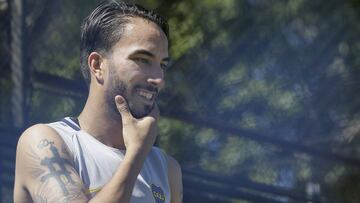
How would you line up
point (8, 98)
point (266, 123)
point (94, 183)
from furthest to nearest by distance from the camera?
point (266, 123), point (8, 98), point (94, 183)

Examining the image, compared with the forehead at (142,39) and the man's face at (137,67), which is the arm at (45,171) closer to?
the man's face at (137,67)

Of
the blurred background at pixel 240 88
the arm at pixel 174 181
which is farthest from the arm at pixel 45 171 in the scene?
the blurred background at pixel 240 88

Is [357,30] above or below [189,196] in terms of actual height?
above

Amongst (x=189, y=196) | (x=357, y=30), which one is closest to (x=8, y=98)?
(x=189, y=196)

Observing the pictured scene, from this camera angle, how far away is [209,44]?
6160 millimetres

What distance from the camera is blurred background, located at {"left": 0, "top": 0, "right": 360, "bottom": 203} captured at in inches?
217

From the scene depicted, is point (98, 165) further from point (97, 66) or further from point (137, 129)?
point (97, 66)

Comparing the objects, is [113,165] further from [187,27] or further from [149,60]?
[187,27]

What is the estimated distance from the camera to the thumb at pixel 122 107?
9.18 ft

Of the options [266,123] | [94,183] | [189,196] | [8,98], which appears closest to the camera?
[94,183]

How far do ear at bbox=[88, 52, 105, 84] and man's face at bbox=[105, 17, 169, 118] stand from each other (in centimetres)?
4

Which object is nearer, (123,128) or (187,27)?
(123,128)

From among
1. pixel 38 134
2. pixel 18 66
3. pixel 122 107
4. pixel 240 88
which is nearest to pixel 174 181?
pixel 122 107

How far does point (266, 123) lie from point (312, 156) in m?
0.40
